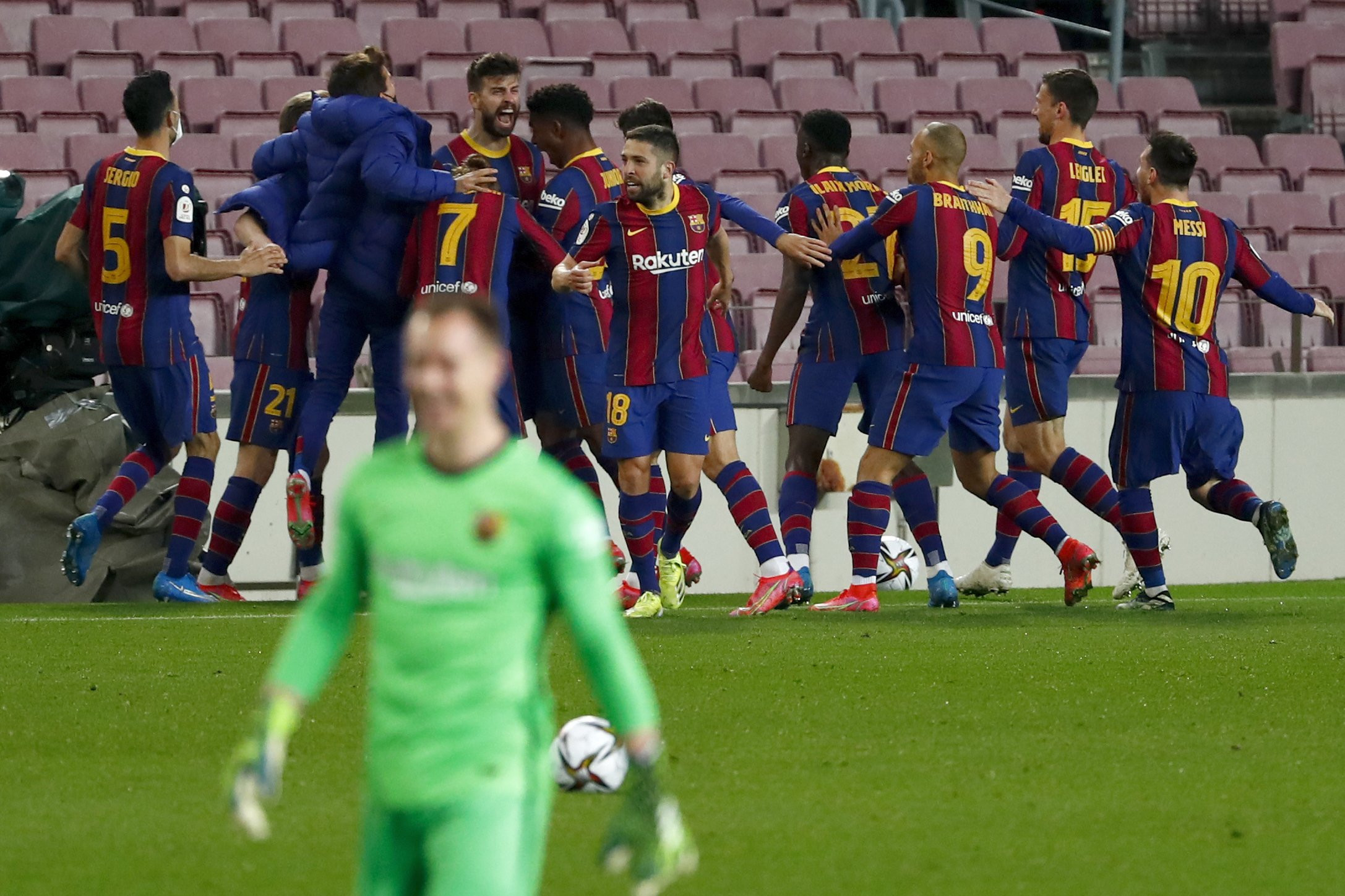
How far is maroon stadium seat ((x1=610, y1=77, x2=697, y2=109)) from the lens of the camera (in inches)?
584

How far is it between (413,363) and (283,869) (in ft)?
4.80

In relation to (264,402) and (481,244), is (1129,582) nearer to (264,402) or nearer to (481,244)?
(481,244)

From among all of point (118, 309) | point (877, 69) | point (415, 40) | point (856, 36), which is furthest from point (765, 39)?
point (118, 309)

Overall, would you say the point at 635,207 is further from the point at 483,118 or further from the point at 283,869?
the point at 283,869

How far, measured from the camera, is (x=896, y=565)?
10875 millimetres

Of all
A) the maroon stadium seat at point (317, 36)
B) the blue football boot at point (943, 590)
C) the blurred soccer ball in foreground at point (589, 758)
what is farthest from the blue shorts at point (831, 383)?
the maroon stadium seat at point (317, 36)

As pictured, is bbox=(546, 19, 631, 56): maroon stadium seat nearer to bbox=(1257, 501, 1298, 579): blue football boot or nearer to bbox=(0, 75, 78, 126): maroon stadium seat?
bbox=(0, 75, 78, 126): maroon stadium seat

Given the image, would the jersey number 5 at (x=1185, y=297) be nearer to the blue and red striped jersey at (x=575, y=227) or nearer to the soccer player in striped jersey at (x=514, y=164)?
the blue and red striped jersey at (x=575, y=227)

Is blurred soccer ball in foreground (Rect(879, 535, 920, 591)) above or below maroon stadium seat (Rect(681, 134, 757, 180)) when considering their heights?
below

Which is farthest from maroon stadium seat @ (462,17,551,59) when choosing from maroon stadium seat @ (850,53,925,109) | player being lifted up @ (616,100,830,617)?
player being lifted up @ (616,100,830,617)

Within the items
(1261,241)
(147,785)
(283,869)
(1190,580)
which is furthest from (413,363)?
(1261,241)

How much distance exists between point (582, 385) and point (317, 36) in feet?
25.5

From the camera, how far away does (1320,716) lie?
212 inches

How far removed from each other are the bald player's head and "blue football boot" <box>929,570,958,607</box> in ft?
6.05
